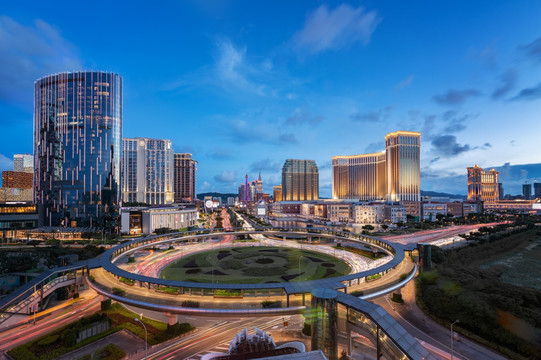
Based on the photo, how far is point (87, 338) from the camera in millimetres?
24422

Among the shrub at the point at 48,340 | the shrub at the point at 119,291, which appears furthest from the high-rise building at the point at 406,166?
the shrub at the point at 48,340

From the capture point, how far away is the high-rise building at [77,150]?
9581cm

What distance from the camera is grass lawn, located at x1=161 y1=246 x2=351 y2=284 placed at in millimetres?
41188

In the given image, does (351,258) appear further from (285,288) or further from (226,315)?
(226,315)

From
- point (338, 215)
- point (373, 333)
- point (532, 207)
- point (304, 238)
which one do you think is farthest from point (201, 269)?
point (532, 207)

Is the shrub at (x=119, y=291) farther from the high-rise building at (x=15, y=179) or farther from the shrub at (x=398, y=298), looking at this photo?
the high-rise building at (x=15, y=179)

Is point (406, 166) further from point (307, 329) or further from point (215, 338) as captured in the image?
point (215, 338)

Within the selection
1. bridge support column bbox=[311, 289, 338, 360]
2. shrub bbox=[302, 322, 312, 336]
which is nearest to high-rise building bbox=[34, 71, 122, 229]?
shrub bbox=[302, 322, 312, 336]

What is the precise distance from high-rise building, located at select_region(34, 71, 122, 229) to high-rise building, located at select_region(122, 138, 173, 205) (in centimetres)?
5906

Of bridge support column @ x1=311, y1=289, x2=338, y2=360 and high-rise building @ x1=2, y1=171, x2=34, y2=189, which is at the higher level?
high-rise building @ x1=2, y1=171, x2=34, y2=189

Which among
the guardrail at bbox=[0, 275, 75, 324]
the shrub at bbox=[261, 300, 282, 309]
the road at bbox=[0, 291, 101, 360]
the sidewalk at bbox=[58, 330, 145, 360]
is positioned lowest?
the road at bbox=[0, 291, 101, 360]

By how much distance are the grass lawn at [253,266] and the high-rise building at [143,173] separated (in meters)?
116

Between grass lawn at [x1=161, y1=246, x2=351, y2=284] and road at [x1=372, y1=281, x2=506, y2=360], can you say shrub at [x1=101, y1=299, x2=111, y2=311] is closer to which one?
grass lawn at [x1=161, y1=246, x2=351, y2=284]

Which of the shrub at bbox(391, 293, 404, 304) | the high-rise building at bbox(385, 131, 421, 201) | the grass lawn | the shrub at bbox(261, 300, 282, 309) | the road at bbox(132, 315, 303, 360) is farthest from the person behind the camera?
the high-rise building at bbox(385, 131, 421, 201)
